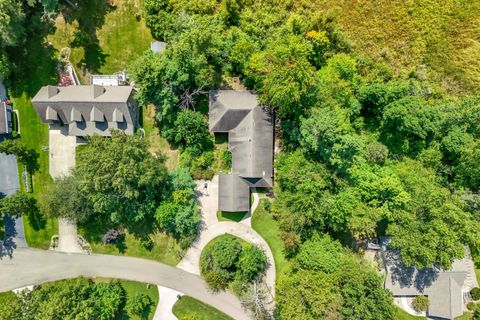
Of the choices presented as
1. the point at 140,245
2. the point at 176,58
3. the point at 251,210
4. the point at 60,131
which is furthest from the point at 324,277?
the point at 60,131

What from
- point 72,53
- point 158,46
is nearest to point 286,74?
point 158,46

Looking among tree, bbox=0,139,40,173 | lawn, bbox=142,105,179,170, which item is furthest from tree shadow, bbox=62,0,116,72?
tree, bbox=0,139,40,173

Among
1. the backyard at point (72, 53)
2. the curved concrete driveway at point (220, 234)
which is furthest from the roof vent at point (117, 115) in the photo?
the curved concrete driveway at point (220, 234)

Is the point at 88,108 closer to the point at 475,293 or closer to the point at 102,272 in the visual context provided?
the point at 102,272

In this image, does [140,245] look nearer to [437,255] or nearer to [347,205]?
[347,205]

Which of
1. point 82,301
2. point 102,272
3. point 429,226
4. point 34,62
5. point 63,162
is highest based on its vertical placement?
point 34,62

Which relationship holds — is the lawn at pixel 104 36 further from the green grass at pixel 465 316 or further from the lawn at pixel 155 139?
the green grass at pixel 465 316
